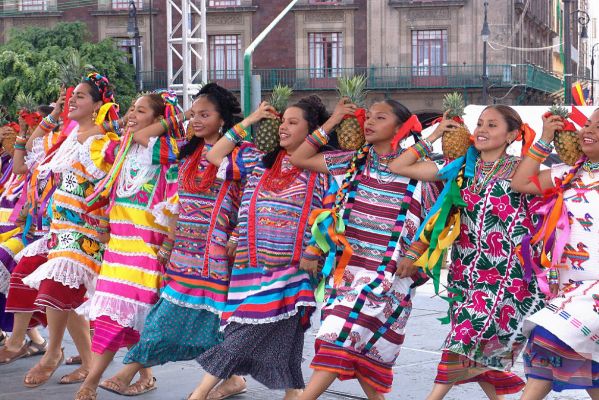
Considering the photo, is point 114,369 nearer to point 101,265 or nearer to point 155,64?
point 101,265

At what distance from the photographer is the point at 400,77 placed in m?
38.7

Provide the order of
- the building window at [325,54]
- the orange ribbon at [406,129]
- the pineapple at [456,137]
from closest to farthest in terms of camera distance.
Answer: the pineapple at [456,137]
the orange ribbon at [406,129]
the building window at [325,54]

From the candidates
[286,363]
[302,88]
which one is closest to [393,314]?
[286,363]

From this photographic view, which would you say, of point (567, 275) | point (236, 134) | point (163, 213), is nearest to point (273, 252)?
point (236, 134)

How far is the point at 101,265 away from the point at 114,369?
1074mm

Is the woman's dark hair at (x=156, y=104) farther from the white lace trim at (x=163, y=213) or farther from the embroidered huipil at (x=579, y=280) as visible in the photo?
the embroidered huipil at (x=579, y=280)

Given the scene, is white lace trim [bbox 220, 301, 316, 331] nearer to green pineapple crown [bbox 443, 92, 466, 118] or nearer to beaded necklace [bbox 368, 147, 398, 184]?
beaded necklace [bbox 368, 147, 398, 184]

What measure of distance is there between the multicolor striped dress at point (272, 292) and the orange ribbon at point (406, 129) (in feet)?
1.82

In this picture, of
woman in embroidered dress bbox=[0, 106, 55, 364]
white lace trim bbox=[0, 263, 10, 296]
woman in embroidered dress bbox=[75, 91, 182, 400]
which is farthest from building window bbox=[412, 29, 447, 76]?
woman in embroidered dress bbox=[75, 91, 182, 400]

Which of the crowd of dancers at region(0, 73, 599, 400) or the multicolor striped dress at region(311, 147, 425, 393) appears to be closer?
the crowd of dancers at region(0, 73, 599, 400)

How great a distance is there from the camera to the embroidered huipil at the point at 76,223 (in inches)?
278

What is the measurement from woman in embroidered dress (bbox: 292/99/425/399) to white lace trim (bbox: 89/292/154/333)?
1.34 m

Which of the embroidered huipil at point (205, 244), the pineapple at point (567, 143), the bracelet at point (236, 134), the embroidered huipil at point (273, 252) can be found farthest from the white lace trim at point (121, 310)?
the pineapple at point (567, 143)

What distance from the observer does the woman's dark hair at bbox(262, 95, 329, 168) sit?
21.0ft
